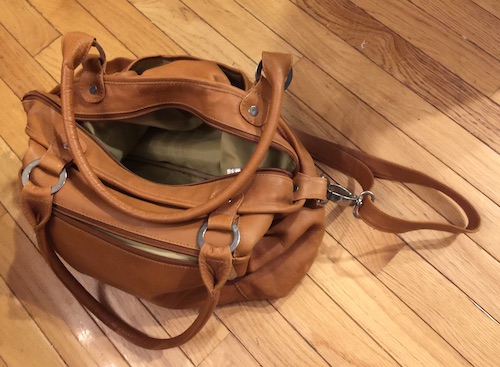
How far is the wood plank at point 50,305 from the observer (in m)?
0.83

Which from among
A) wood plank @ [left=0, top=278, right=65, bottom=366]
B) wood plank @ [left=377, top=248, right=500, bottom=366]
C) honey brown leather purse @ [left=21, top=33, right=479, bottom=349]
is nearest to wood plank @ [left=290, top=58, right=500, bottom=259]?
wood plank @ [left=377, top=248, right=500, bottom=366]

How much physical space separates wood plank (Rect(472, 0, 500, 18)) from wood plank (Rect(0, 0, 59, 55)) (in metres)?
0.90

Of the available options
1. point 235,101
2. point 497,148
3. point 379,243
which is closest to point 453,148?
point 497,148

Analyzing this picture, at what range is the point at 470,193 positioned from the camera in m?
0.87

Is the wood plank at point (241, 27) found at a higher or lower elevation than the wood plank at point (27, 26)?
higher

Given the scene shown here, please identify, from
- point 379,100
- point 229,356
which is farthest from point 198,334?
point 379,100

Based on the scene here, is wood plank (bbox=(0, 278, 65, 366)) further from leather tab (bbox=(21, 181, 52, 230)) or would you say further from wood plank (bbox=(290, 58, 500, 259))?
wood plank (bbox=(290, 58, 500, 259))

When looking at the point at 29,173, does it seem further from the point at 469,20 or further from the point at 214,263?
the point at 469,20

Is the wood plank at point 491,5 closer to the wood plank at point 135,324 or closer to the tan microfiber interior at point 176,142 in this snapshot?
the tan microfiber interior at point 176,142

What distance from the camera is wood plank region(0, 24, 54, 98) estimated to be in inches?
38.4

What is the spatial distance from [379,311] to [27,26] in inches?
36.8

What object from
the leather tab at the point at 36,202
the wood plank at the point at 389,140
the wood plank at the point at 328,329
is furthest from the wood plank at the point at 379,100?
the leather tab at the point at 36,202

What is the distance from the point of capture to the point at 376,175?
0.88m

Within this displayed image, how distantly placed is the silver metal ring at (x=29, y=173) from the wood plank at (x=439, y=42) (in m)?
0.70
